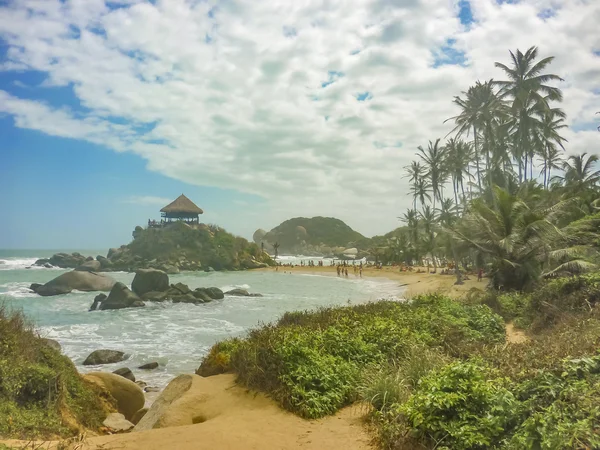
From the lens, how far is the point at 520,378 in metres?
5.30

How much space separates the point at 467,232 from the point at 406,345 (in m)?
13.7

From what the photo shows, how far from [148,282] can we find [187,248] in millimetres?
43637

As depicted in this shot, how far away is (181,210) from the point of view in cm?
8000

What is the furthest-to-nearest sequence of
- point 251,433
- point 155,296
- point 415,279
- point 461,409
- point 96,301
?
point 415,279, point 155,296, point 96,301, point 251,433, point 461,409

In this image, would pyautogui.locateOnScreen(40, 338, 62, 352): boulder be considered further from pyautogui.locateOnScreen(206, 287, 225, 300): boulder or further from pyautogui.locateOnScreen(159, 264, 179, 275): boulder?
pyautogui.locateOnScreen(159, 264, 179, 275): boulder

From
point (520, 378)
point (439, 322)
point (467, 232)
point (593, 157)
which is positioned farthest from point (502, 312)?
point (593, 157)

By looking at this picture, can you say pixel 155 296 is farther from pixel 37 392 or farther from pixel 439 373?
pixel 439 373

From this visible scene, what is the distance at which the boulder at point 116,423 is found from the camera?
8039 millimetres

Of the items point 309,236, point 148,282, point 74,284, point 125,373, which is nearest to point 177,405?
point 125,373

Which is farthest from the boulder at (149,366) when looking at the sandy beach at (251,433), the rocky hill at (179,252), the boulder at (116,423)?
the rocky hill at (179,252)

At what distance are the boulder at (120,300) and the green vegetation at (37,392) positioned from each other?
63.5ft

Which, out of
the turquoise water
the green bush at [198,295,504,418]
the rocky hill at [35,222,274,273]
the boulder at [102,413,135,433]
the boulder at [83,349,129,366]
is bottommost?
the turquoise water

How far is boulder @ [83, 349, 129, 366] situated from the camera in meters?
13.8

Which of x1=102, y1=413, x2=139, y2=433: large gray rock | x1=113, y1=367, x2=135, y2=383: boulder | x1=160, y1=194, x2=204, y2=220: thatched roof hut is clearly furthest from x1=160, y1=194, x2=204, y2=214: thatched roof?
x1=102, y1=413, x2=139, y2=433: large gray rock
